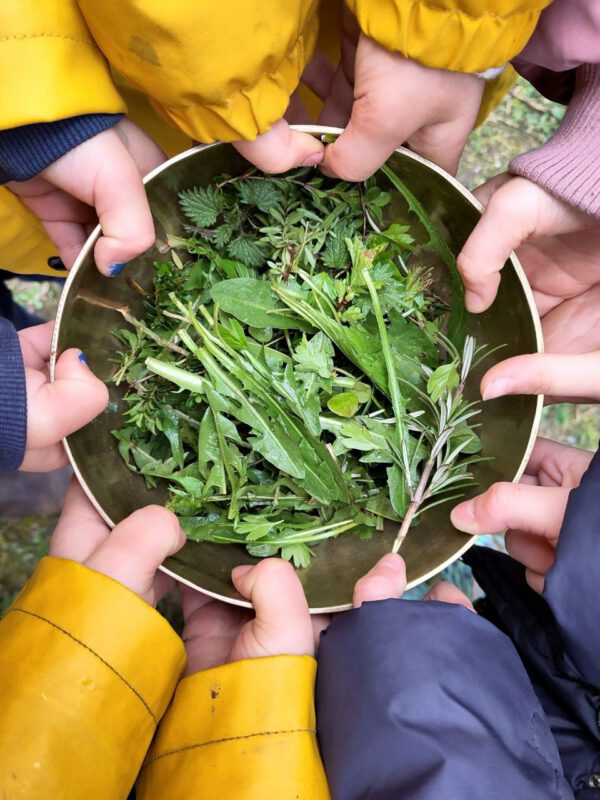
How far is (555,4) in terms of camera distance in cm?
87

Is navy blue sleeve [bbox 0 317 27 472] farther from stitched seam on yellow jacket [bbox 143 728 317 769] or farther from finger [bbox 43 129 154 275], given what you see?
stitched seam on yellow jacket [bbox 143 728 317 769]

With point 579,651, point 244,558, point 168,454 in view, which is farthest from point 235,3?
point 579,651

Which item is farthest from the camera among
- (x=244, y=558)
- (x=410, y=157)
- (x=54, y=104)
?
(x=244, y=558)

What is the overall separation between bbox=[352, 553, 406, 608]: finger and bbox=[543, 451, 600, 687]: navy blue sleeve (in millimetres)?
206

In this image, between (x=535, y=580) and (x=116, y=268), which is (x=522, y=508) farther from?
(x=116, y=268)

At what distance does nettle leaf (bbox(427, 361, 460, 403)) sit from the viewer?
96cm

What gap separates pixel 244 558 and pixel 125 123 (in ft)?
2.26

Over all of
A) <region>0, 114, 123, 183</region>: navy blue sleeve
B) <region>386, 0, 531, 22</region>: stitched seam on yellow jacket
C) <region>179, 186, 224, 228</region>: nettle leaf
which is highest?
<region>386, 0, 531, 22</region>: stitched seam on yellow jacket

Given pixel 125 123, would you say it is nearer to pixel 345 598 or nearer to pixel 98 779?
pixel 345 598

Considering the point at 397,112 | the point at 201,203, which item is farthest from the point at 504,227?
the point at 201,203

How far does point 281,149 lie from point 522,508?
1.95ft

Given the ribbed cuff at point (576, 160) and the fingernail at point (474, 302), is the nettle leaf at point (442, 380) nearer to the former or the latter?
the fingernail at point (474, 302)

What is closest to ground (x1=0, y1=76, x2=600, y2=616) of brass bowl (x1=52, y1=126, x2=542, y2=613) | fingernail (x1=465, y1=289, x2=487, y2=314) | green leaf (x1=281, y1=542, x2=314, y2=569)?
brass bowl (x1=52, y1=126, x2=542, y2=613)

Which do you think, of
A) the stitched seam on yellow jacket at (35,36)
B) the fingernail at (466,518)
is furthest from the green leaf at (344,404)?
the stitched seam on yellow jacket at (35,36)
